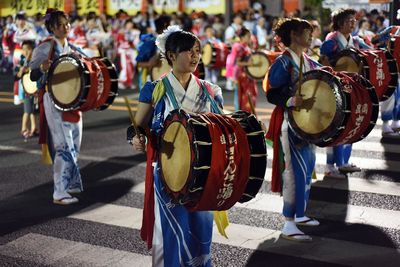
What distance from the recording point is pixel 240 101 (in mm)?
9883

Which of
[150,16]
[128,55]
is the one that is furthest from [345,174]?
[150,16]

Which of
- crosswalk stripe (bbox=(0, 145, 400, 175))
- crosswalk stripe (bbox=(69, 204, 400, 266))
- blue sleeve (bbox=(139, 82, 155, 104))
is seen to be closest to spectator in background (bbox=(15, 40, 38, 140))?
crosswalk stripe (bbox=(0, 145, 400, 175))

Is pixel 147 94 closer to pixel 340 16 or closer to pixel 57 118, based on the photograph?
pixel 57 118

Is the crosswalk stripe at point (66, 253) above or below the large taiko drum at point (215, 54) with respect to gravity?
below

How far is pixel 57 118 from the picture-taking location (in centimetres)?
640

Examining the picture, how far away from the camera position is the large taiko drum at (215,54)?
1352cm

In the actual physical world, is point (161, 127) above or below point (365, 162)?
above

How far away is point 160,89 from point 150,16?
19469 millimetres

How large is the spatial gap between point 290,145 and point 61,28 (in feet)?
8.29

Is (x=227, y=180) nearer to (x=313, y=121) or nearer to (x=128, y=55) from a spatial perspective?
(x=313, y=121)

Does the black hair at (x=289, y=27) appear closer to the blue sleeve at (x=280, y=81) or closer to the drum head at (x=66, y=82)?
the blue sleeve at (x=280, y=81)

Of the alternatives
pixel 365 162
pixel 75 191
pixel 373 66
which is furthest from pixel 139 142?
pixel 365 162

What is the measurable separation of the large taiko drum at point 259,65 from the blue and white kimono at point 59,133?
4.14 metres

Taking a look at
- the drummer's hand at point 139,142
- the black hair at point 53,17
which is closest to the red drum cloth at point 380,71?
the black hair at point 53,17
